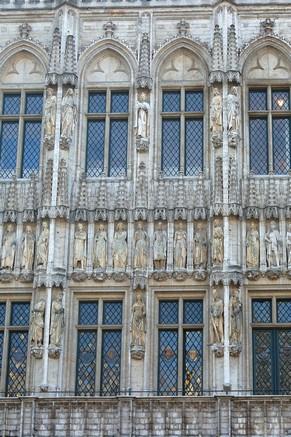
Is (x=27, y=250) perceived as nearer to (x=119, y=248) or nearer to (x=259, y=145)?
(x=119, y=248)

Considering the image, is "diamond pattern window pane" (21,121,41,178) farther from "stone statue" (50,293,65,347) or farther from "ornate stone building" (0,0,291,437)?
"stone statue" (50,293,65,347)

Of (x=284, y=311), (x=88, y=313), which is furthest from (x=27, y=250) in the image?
(x=284, y=311)

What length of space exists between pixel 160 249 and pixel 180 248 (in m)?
0.54

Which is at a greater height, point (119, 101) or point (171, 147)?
point (119, 101)

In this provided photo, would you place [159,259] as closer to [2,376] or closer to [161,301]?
[161,301]

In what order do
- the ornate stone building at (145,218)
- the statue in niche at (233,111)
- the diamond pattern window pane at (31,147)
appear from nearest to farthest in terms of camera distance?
the ornate stone building at (145,218) < the statue in niche at (233,111) < the diamond pattern window pane at (31,147)

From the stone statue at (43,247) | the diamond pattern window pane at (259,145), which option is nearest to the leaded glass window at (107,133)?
the stone statue at (43,247)

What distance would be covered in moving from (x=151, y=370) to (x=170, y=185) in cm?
524

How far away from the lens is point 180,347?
26297mm

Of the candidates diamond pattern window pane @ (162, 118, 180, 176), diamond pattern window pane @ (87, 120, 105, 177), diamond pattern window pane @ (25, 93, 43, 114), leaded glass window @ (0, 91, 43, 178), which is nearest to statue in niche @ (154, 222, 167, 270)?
diamond pattern window pane @ (162, 118, 180, 176)

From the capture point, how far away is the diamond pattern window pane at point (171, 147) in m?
28.2

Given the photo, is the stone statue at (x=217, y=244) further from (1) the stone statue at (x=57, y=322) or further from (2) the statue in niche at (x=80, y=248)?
(1) the stone statue at (x=57, y=322)

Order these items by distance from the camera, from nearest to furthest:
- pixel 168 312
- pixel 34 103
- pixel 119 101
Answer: pixel 168 312
pixel 119 101
pixel 34 103

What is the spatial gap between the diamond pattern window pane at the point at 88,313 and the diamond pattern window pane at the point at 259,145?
5.86 m
